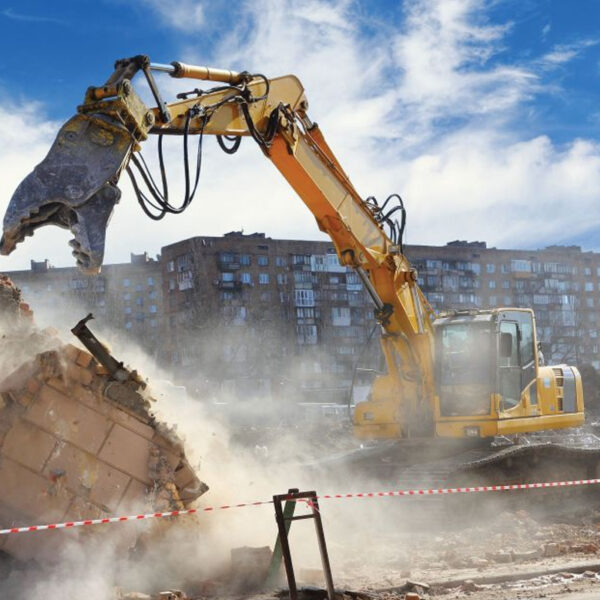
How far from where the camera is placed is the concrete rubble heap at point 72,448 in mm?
7836

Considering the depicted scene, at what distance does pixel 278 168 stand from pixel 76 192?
4785 mm

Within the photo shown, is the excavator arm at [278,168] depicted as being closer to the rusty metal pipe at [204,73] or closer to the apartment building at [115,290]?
the rusty metal pipe at [204,73]

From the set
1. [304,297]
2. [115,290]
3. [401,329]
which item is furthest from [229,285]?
[401,329]

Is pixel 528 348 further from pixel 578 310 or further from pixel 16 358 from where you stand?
pixel 578 310

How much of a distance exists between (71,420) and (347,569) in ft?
11.2

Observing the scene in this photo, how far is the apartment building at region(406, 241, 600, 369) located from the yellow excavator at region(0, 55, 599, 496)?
66679 millimetres

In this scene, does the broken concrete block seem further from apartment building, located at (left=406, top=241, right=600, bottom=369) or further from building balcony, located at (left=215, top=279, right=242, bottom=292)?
→ apartment building, located at (left=406, top=241, right=600, bottom=369)

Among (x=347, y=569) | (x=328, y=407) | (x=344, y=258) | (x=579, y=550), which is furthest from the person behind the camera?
(x=328, y=407)

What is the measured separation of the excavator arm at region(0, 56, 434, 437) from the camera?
6.49 metres

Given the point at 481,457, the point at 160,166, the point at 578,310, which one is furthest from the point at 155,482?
the point at 578,310

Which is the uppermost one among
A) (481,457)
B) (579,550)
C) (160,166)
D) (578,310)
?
(578,310)

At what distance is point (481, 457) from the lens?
42.4 feet

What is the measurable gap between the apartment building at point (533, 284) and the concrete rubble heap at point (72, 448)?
238 ft

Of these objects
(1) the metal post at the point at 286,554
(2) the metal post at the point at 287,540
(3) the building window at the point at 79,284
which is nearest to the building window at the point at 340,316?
(3) the building window at the point at 79,284
